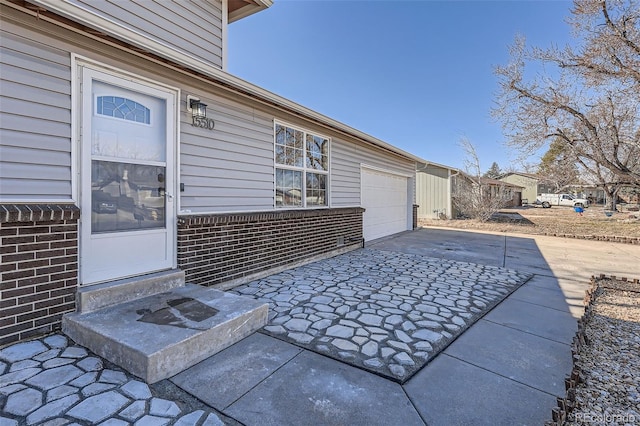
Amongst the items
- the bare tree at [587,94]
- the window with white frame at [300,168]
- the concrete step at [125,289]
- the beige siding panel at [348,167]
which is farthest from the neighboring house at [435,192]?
the concrete step at [125,289]

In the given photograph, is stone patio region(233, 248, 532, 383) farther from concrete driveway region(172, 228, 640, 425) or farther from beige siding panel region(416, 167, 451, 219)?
beige siding panel region(416, 167, 451, 219)

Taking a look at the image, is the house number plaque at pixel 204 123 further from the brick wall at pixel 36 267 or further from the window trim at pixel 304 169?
the brick wall at pixel 36 267

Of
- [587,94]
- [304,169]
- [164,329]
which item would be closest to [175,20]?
[304,169]

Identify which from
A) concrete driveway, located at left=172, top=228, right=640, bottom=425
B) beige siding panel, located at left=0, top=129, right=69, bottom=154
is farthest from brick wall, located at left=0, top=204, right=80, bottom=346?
concrete driveway, located at left=172, top=228, right=640, bottom=425

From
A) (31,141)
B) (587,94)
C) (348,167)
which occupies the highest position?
(587,94)

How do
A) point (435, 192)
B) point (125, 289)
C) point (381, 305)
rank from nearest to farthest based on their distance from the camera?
point (125, 289) → point (381, 305) → point (435, 192)

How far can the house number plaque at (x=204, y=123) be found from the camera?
3929 millimetres

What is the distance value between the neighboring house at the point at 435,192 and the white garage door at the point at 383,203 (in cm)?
523

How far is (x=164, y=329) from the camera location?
2475 millimetres

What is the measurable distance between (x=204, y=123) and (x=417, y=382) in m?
3.79

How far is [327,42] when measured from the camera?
9805mm

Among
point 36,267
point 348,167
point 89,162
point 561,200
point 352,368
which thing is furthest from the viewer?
point 561,200

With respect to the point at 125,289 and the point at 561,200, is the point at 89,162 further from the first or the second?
the point at 561,200

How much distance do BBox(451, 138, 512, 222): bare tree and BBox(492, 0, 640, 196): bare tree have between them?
8.97ft
